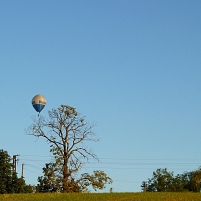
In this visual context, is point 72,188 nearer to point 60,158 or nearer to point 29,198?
point 60,158

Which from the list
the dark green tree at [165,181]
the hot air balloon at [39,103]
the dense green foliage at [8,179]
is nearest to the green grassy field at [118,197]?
the hot air balloon at [39,103]

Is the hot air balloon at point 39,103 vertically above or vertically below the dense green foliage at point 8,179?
above

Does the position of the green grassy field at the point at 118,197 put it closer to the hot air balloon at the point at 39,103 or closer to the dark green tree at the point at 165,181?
the hot air balloon at the point at 39,103

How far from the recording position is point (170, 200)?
4284 centimetres

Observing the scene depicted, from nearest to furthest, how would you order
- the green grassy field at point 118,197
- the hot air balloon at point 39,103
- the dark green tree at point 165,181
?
the green grassy field at point 118,197, the hot air balloon at point 39,103, the dark green tree at point 165,181

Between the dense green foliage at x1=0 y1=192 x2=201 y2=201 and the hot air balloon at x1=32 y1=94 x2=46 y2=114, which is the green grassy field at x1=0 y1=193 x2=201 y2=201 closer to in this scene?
the dense green foliage at x1=0 y1=192 x2=201 y2=201

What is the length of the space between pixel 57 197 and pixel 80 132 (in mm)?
31541

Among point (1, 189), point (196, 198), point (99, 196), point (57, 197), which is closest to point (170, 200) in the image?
point (196, 198)

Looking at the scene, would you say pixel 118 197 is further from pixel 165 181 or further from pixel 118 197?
pixel 165 181

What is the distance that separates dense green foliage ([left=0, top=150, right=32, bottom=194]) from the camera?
86188 mm

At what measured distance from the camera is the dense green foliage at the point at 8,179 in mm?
86188

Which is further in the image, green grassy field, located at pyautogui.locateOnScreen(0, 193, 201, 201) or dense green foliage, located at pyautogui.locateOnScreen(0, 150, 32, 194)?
dense green foliage, located at pyautogui.locateOnScreen(0, 150, 32, 194)

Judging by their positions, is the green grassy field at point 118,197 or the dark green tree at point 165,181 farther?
the dark green tree at point 165,181

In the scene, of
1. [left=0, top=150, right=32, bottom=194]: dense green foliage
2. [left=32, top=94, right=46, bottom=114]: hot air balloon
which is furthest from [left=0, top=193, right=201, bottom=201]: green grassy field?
[left=0, top=150, right=32, bottom=194]: dense green foliage
